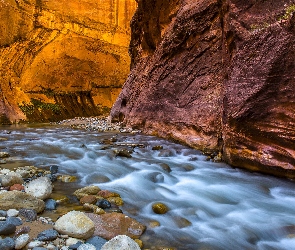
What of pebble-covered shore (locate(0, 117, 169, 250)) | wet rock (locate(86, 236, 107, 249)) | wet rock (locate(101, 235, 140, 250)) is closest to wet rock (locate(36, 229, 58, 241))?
pebble-covered shore (locate(0, 117, 169, 250))

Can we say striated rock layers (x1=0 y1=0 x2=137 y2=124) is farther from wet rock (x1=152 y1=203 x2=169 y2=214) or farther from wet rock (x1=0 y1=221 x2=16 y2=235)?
wet rock (x1=0 y1=221 x2=16 y2=235)

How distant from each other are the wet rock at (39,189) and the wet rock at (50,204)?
0.09m

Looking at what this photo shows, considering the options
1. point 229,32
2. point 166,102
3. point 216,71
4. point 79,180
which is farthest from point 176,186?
point 166,102

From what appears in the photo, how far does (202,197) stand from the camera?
3.15 meters

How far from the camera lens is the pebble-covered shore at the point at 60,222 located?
5.61 ft

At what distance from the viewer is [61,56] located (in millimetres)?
22094

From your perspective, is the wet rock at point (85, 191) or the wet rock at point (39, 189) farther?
the wet rock at point (85, 191)

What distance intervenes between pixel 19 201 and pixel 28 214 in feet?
0.69

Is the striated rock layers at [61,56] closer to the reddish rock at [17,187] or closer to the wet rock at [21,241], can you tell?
the reddish rock at [17,187]

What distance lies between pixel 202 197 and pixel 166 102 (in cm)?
508

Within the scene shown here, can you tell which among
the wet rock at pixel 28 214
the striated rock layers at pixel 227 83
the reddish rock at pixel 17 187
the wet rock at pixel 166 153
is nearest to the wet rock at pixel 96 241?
the wet rock at pixel 28 214

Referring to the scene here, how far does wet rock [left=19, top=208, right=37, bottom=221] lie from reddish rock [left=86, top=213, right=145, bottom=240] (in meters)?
0.45

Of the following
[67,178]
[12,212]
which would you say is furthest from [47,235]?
[67,178]

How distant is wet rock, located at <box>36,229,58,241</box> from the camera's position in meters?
1.77
